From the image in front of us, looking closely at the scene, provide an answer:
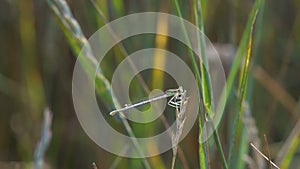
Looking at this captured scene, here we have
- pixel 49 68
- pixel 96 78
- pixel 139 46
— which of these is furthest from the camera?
pixel 49 68

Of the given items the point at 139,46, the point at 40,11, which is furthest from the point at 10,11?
the point at 139,46

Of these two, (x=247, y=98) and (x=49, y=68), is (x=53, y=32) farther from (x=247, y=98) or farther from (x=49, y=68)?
(x=247, y=98)

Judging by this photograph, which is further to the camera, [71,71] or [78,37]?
[71,71]

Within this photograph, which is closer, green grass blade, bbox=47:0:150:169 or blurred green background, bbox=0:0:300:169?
green grass blade, bbox=47:0:150:169

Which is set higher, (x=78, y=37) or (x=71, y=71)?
(x=78, y=37)

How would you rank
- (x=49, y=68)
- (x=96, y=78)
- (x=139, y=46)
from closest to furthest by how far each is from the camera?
(x=96, y=78) → (x=139, y=46) → (x=49, y=68)

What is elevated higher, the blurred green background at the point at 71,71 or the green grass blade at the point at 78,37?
the green grass blade at the point at 78,37

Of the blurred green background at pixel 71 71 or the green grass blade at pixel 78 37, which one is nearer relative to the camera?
the green grass blade at pixel 78 37

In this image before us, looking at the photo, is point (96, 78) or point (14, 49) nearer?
point (96, 78)
